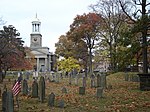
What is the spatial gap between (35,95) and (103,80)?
8218 mm

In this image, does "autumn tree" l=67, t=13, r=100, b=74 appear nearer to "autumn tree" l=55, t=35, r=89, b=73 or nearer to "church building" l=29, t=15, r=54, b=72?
"autumn tree" l=55, t=35, r=89, b=73

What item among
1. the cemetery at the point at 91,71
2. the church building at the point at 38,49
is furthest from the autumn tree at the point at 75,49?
the church building at the point at 38,49

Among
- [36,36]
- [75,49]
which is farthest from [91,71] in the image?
[36,36]

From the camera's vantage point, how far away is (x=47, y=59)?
109 meters

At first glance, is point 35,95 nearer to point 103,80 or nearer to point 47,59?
point 103,80

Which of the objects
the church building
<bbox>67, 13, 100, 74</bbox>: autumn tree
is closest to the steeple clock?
the church building

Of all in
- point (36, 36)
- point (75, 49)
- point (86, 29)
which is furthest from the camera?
point (36, 36)

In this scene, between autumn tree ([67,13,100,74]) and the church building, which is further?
the church building

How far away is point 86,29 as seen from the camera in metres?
53.4

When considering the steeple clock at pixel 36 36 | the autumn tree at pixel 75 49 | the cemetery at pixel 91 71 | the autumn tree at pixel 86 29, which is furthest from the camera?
the steeple clock at pixel 36 36

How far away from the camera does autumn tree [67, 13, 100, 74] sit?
53.1 m

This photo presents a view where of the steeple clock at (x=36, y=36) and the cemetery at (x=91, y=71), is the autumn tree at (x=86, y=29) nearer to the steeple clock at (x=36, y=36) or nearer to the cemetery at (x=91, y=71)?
the cemetery at (x=91, y=71)

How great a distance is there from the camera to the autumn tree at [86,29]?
174ft

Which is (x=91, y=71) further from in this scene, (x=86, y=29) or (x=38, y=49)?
(x=38, y=49)
